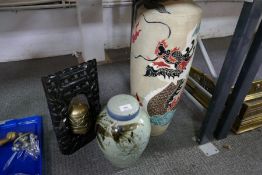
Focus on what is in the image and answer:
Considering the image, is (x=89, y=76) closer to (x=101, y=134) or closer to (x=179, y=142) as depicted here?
(x=101, y=134)

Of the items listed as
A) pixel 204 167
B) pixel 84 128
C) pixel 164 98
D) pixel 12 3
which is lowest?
pixel 204 167

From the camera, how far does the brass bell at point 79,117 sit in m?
0.94

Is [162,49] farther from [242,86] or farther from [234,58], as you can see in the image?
[242,86]

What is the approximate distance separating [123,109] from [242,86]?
51cm

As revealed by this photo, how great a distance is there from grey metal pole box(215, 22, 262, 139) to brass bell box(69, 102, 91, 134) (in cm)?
63

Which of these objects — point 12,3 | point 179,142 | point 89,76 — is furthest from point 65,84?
point 12,3

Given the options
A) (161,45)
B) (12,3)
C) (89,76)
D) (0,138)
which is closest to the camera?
(161,45)

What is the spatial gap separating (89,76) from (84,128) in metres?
0.23

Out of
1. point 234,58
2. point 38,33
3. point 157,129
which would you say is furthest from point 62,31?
point 234,58

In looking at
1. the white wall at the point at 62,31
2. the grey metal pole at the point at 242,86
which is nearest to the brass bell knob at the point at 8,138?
the white wall at the point at 62,31

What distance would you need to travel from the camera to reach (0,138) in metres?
1.05

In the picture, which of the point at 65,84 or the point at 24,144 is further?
the point at 24,144

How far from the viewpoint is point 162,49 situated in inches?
32.7

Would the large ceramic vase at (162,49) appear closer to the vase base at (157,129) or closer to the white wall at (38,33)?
the vase base at (157,129)
